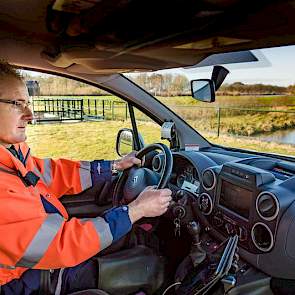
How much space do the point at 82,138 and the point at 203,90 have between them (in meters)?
1.41

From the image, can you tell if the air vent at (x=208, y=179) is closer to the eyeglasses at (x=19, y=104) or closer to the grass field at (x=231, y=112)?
the grass field at (x=231, y=112)

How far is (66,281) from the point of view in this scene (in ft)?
5.05

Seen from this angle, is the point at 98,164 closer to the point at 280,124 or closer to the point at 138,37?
the point at 138,37

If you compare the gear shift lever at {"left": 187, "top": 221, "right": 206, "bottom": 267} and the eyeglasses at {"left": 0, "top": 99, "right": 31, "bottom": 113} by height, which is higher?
the eyeglasses at {"left": 0, "top": 99, "right": 31, "bottom": 113}

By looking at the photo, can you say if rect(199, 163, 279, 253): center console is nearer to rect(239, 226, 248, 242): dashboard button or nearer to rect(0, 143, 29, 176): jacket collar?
rect(239, 226, 248, 242): dashboard button

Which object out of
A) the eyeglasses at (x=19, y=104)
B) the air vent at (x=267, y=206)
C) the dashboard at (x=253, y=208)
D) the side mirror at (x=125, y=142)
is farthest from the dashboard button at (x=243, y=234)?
the side mirror at (x=125, y=142)

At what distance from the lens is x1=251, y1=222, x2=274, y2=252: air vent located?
1.37 m

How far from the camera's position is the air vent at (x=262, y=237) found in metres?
1.37

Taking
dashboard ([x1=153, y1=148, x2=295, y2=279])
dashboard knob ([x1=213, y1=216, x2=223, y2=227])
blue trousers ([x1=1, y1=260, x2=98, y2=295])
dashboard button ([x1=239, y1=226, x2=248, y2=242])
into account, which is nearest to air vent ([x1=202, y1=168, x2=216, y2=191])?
dashboard ([x1=153, y1=148, x2=295, y2=279])

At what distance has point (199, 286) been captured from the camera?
140 centimetres

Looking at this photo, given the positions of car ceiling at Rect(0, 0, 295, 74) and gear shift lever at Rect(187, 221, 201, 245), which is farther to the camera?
gear shift lever at Rect(187, 221, 201, 245)

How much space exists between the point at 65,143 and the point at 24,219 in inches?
→ 91.0

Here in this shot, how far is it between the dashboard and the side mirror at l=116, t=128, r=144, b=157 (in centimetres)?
77

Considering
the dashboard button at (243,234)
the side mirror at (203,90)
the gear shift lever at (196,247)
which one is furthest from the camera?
the side mirror at (203,90)
